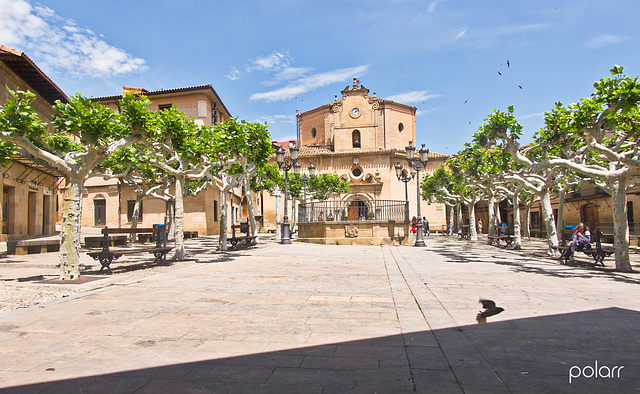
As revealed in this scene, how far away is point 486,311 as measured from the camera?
223 inches

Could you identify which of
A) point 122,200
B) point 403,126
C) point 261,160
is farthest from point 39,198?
point 403,126

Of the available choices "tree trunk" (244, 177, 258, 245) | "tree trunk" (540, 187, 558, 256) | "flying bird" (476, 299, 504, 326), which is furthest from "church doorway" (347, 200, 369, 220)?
"flying bird" (476, 299, 504, 326)

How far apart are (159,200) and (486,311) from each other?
1263 inches

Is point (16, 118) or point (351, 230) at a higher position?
point (16, 118)

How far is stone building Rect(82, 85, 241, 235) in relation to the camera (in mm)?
32281

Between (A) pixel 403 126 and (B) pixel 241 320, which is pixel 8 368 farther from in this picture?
(A) pixel 403 126

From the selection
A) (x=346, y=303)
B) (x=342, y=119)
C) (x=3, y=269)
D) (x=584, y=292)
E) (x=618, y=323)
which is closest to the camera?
(x=618, y=323)

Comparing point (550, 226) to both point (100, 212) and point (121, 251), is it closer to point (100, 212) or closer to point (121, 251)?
point (121, 251)

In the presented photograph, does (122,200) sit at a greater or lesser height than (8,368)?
greater

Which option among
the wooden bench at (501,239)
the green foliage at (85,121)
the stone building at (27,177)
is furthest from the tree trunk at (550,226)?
the stone building at (27,177)

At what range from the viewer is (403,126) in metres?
47.7

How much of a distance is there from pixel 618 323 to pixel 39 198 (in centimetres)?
3140

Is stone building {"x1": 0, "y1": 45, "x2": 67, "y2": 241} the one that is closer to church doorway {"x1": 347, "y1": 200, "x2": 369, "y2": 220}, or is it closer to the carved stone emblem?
the carved stone emblem

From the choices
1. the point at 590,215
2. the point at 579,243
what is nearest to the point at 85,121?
the point at 579,243
